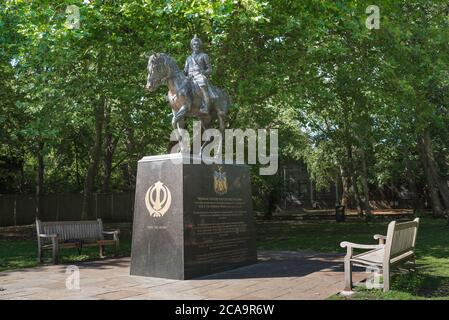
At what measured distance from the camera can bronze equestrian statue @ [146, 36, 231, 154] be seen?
993cm

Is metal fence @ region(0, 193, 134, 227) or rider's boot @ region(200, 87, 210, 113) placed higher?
rider's boot @ region(200, 87, 210, 113)

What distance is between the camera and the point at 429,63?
53.9 feet

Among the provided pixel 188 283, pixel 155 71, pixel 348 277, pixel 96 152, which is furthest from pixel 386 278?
pixel 96 152

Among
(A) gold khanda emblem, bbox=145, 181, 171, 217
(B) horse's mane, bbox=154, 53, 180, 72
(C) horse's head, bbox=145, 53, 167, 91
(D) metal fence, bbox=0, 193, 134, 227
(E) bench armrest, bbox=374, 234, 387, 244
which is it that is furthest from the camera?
(D) metal fence, bbox=0, 193, 134, 227

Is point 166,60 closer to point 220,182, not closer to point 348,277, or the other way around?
point 220,182

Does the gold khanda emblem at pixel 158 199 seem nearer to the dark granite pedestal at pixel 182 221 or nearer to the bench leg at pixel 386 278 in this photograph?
the dark granite pedestal at pixel 182 221

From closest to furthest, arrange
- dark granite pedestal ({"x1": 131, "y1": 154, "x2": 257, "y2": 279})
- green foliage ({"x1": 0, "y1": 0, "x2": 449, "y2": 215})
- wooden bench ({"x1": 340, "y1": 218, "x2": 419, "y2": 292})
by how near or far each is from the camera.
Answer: wooden bench ({"x1": 340, "y1": 218, "x2": 419, "y2": 292})
dark granite pedestal ({"x1": 131, "y1": 154, "x2": 257, "y2": 279})
green foliage ({"x1": 0, "y1": 0, "x2": 449, "y2": 215})

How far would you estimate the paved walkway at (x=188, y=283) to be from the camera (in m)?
7.64

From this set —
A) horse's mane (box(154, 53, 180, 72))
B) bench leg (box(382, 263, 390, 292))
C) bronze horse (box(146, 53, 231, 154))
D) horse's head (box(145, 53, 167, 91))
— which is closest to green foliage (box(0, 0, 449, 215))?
bronze horse (box(146, 53, 231, 154))

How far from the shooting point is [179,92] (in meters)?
10.3

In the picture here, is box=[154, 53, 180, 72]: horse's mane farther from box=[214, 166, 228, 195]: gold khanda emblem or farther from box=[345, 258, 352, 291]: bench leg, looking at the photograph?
box=[345, 258, 352, 291]: bench leg

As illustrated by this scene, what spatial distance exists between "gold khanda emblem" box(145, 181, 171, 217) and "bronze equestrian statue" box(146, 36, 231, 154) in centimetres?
112

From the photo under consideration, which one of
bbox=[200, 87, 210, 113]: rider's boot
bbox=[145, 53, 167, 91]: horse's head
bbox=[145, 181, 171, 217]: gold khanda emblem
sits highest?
bbox=[145, 53, 167, 91]: horse's head

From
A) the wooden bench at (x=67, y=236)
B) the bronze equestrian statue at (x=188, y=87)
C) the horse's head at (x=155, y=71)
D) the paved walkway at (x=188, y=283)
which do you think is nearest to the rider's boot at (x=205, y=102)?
the bronze equestrian statue at (x=188, y=87)
